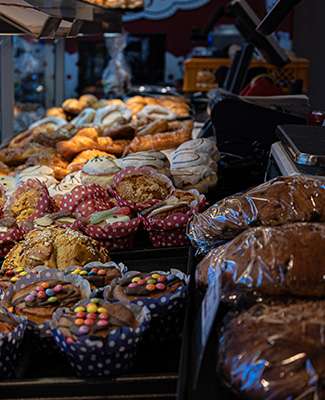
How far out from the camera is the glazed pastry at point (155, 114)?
177 inches

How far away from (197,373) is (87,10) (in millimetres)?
2832

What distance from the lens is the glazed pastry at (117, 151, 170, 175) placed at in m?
2.65

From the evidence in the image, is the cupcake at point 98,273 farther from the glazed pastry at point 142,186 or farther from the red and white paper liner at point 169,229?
the glazed pastry at point 142,186

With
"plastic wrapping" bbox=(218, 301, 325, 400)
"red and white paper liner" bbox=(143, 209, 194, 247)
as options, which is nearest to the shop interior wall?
"red and white paper liner" bbox=(143, 209, 194, 247)

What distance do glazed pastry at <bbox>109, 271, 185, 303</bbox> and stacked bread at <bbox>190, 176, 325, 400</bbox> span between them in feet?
0.35

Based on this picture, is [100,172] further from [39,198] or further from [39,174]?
[39,174]

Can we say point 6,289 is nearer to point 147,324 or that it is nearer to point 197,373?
point 147,324

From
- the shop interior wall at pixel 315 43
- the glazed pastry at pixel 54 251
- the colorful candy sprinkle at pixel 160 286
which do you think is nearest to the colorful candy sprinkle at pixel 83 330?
the colorful candy sprinkle at pixel 160 286

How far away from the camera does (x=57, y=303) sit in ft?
4.88

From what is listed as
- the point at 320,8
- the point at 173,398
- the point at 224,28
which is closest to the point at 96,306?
the point at 173,398

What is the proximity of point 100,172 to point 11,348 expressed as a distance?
1.34m

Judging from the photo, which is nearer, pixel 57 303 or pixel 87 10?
pixel 57 303

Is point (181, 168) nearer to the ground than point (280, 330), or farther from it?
nearer to the ground

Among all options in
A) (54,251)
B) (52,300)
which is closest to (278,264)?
(52,300)
